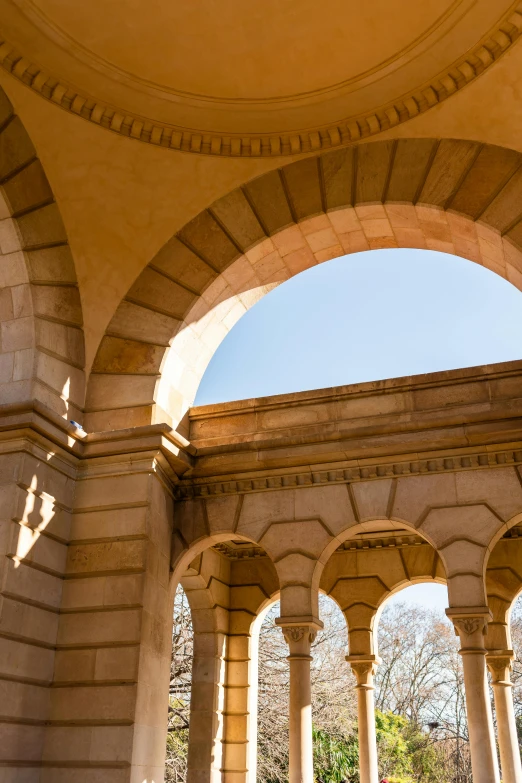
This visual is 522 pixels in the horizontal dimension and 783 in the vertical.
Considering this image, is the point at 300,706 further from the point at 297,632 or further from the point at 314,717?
the point at 314,717

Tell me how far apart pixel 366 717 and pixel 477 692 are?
410 cm

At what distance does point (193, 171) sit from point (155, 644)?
7.20 meters

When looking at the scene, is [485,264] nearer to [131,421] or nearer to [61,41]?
[131,421]

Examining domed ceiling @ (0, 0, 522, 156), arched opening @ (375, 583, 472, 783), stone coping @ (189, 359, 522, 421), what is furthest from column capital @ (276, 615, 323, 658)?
arched opening @ (375, 583, 472, 783)

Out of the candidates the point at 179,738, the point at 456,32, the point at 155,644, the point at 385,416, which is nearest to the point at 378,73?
the point at 456,32

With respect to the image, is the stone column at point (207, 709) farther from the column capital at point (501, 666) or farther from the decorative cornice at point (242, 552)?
the column capital at point (501, 666)

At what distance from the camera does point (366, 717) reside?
42.4 feet

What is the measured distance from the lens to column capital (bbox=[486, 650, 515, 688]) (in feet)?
40.9

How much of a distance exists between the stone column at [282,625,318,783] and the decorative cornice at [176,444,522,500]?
2025mm

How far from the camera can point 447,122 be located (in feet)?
36.9

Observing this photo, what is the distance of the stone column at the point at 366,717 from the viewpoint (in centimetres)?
1243

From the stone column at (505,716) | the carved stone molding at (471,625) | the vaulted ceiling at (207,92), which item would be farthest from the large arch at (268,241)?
the stone column at (505,716)

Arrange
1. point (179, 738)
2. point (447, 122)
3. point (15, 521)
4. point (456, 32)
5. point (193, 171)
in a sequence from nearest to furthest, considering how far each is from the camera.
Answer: point (15, 521), point (456, 32), point (447, 122), point (193, 171), point (179, 738)

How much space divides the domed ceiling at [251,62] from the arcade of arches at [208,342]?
3 centimetres
